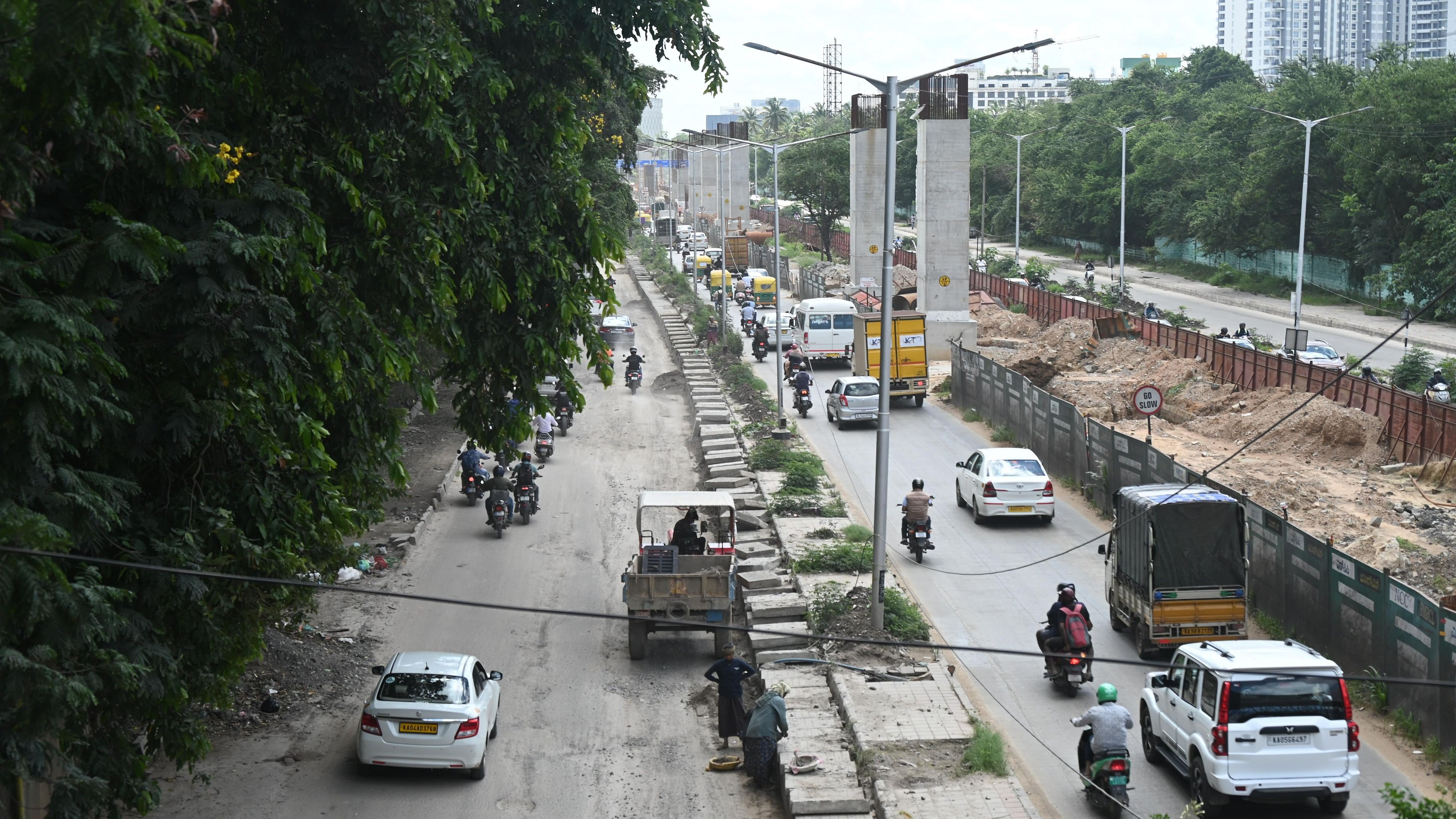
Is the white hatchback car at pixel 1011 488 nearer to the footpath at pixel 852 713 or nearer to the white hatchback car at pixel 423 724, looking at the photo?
the footpath at pixel 852 713

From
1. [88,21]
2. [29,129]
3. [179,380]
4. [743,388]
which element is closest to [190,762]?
[179,380]

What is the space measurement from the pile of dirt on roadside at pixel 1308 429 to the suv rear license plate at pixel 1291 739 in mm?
17139

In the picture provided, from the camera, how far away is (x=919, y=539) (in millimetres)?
22734

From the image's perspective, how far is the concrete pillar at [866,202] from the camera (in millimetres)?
56250

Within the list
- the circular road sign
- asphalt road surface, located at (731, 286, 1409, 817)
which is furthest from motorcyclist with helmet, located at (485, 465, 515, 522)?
the circular road sign

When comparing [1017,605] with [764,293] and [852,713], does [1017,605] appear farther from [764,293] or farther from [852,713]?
[764,293]

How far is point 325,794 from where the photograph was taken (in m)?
14.2

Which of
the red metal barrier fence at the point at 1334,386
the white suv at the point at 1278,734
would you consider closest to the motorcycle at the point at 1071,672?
the white suv at the point at 1278,734

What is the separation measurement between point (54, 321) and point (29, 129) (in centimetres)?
135

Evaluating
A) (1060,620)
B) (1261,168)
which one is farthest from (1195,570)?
(1261,168)

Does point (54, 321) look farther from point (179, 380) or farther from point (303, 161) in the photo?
Answer: point (303, 161)

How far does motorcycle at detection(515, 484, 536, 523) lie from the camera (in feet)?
88.7

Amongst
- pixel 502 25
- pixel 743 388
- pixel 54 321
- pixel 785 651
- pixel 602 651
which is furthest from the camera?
pixel 743 388

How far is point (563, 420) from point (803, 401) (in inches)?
276
